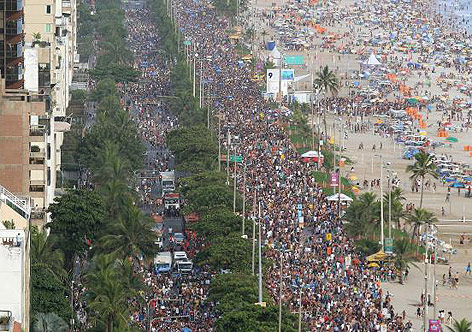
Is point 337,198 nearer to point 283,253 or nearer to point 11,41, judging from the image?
point 283,253

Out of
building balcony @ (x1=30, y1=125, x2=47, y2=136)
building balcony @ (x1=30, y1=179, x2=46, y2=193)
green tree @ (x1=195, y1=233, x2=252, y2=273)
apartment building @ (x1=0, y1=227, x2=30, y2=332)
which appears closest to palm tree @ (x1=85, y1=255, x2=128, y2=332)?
apartment building @ (x1=0, y1=227, x2=30, y2=332)

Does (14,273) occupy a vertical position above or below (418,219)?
above

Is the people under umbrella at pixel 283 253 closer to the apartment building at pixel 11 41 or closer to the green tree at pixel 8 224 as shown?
the apartment building at pixel 11 41

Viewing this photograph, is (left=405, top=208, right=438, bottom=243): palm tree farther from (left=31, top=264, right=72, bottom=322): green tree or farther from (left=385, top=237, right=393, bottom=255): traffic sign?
(left=31, top=264, right=72, bottom=322): green tree

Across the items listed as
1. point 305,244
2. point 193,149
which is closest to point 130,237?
point 305,244

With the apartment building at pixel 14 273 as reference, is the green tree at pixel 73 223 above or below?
below

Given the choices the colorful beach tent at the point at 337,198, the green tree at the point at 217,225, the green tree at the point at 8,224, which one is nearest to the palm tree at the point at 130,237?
the green tree at the point at 217,225

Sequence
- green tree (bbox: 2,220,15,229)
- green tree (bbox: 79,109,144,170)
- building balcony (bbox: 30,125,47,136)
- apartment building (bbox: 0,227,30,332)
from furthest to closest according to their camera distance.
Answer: green tree (bbox: 79,109,144,170)
building balcony (bbox: 30,125,47,136)
green tree (bbox: 2,220,15,229)
apartment building (bbox: 0,227,30,332)
